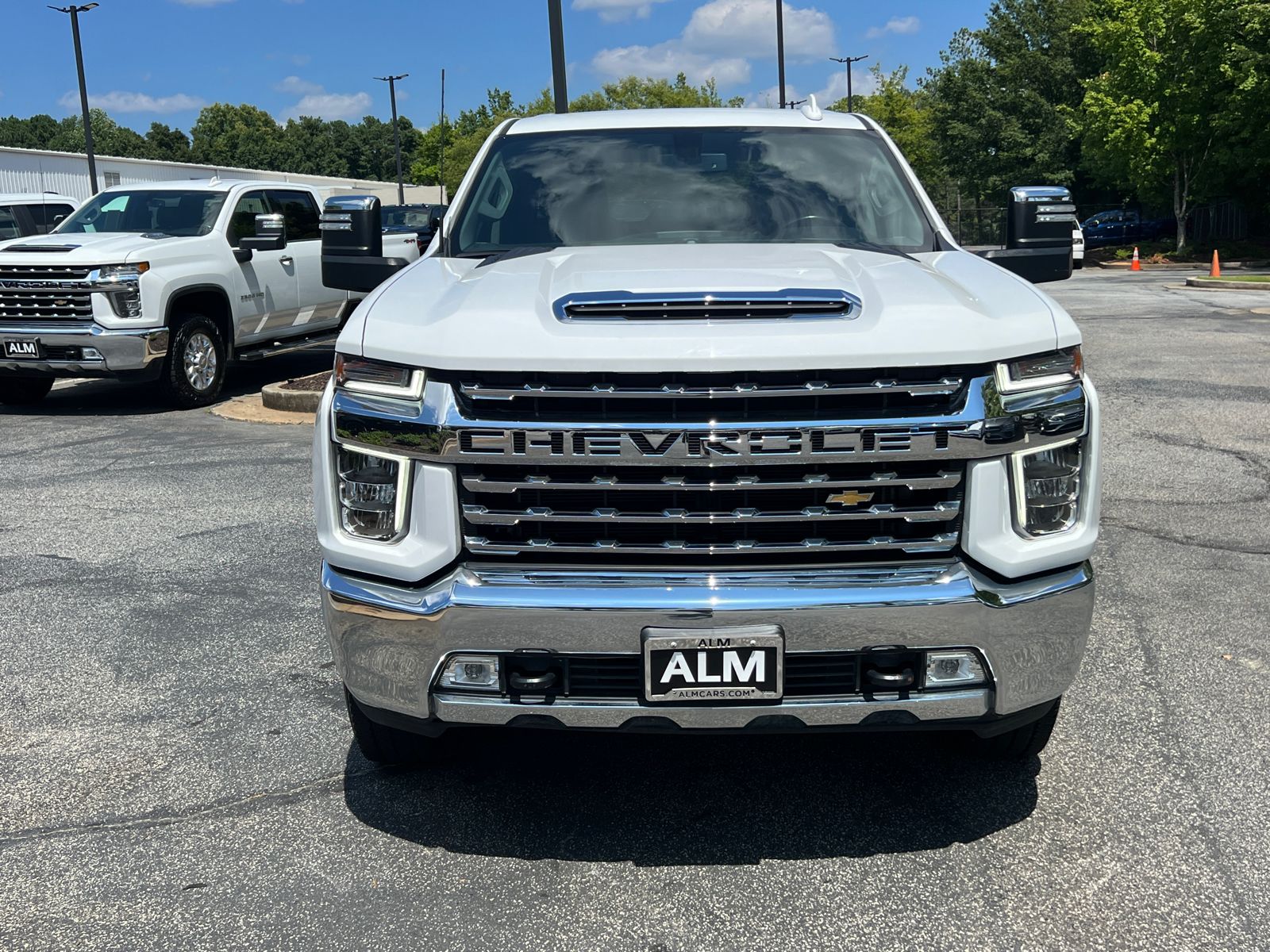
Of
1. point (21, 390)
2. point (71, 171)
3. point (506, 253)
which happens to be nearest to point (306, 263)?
point (21, 390)

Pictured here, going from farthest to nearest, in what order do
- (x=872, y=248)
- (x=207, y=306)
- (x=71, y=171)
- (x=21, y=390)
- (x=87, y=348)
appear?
(x=71, y=171)
(x=21, y=390)
(x=207, y=306)
(x=87, y=348)
(x=872, y=248)

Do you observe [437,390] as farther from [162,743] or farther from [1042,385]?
[162,743]

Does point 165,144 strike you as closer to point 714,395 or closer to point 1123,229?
point 1123,229

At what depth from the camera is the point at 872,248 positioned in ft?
13.5

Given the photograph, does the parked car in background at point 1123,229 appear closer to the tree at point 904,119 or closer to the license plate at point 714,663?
the tree at point 904,119

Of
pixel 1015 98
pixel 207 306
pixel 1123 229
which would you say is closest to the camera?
pixel 207 306

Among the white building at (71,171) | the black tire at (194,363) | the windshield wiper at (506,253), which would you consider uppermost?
the white building at (71,171)

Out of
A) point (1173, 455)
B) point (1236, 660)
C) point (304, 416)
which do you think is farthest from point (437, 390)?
point (304, 416)

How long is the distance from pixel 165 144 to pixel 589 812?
486 ft

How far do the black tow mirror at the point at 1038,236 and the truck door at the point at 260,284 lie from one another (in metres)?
8.86

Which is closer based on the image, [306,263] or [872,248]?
[872,248]

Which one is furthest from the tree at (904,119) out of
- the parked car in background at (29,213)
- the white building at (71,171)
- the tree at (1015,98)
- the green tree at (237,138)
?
A: the green tree at (237,138)

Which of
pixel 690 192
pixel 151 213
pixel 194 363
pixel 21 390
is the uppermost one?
pixel 151 213

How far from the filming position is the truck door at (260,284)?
39.0ft
